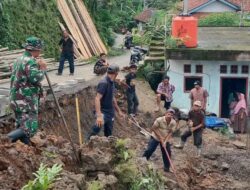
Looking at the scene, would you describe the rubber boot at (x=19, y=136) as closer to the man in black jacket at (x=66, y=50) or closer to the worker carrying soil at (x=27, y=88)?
the worker carrying soil at (x=27, y=88)

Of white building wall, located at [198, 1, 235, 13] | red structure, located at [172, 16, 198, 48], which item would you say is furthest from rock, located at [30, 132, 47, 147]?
white building wall, located at [198, 1, 235, 13]

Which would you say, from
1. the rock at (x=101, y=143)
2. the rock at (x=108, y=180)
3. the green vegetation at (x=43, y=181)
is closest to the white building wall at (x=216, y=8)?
the rock at (x=101, y=143)

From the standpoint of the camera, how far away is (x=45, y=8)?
87.8 ft

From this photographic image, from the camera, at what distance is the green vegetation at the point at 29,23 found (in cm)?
2277

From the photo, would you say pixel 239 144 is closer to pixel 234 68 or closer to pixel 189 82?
pixel 234 68

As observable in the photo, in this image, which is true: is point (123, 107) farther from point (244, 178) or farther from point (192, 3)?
point (192, 3)

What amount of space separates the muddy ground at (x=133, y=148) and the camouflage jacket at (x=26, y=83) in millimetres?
590

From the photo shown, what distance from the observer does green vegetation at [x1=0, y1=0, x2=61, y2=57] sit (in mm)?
22766

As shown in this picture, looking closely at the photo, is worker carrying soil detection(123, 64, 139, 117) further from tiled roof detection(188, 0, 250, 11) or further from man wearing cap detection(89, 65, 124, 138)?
tiled roof detection(188, 0, 250, 11)

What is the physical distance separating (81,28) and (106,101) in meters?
16.7

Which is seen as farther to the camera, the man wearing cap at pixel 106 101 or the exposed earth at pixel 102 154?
the man wearing cap at pixel 106 101

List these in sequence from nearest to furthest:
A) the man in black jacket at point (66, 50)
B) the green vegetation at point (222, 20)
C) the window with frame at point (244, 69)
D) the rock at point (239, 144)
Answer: the rock at point (239, 144), the man in black jacket at point (66, 50), the window with frame at point (244, 69), the green vegetation at point (222, 20)

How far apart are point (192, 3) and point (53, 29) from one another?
73.0 ft

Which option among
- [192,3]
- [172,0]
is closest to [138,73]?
[192,3]
